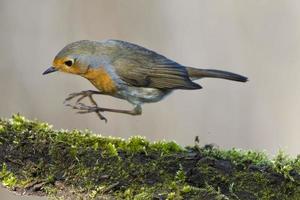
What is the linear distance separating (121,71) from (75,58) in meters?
0.39

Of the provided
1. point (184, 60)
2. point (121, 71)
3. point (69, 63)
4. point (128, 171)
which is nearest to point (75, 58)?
point (69, 63)

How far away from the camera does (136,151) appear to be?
3.92 metres

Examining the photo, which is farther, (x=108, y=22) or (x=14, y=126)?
(x=108, y=22)

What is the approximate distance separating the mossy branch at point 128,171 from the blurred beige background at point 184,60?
4.99 m

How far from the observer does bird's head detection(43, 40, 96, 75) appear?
16.5 feet

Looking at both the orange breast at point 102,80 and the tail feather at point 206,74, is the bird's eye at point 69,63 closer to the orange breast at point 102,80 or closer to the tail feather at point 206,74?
the orange breast at point 102,80

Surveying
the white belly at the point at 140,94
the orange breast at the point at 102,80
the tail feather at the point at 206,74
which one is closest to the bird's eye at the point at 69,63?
the orange breast at the point at 102,80

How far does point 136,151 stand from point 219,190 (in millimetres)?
509

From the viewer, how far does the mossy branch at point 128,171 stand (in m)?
3.75

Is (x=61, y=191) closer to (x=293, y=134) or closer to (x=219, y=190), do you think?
(x=219, y=190)

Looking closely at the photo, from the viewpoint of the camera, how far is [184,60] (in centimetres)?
934

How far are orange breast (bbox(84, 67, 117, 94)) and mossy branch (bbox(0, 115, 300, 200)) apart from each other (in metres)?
1.24

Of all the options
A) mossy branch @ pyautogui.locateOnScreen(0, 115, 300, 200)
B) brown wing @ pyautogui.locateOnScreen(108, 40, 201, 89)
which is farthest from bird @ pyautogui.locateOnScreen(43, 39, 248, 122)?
mossy branch @ pyautogui.locateOnScreen(0, 115, 300, 200)

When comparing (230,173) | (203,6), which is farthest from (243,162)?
(203,6)
